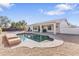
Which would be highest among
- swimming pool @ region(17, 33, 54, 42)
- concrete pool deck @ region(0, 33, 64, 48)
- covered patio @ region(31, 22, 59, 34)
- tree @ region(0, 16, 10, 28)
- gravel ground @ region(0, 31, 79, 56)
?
tree @ region(0, 16, 10, 28)

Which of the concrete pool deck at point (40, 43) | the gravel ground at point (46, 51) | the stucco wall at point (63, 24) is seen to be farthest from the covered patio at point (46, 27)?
the gravel ground at point (46, 51)

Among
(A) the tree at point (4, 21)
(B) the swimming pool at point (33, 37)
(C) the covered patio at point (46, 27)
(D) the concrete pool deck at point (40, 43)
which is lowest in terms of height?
(D) the concrete pool deck at point (40, 43)

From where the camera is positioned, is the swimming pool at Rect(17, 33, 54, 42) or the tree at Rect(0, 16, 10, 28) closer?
the tree at Rect(0, 16, 10, 28)

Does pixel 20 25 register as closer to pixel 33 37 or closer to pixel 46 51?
pixel 33 37

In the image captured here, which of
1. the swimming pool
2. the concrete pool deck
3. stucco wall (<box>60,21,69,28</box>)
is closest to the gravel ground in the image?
the concrete pool deck

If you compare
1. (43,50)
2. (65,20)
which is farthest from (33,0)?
(43,50)

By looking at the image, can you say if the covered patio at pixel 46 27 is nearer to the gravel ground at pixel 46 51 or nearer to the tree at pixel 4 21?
the gravel ground at pixel 46 51

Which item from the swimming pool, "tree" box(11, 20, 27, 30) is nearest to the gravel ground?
the swimming pool

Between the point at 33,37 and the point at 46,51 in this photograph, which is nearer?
the point at 46,51

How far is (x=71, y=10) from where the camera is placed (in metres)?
3.67

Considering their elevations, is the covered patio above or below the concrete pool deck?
above

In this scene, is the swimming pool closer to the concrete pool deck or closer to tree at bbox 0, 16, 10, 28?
the concrete pool deck

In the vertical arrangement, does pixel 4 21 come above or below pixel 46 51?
above

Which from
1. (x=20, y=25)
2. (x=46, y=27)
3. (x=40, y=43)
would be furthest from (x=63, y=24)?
(x=20, y=25)
